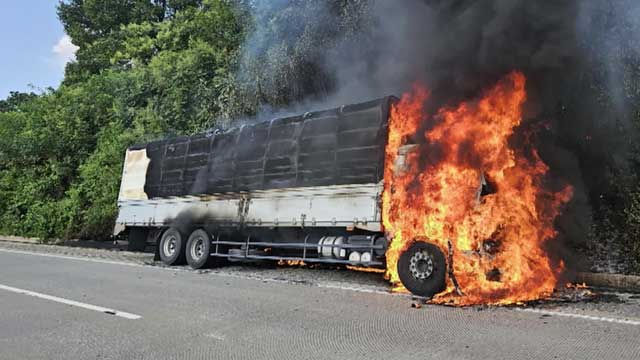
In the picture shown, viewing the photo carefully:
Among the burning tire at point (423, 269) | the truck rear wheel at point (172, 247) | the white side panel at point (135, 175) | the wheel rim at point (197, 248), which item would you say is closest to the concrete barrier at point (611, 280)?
the burning tire at point (423, 269)

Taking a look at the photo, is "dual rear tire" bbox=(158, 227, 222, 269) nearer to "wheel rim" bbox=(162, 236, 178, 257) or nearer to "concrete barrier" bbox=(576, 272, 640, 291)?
"wheel rim" bbox=(162, 236, 178, 257)

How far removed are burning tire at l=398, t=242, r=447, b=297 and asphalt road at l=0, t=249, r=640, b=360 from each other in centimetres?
31

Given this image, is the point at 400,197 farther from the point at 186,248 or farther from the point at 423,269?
the point at 186,248

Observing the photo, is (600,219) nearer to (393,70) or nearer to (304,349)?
(393,70)

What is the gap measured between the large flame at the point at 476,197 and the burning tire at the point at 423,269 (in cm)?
18

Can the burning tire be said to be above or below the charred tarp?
below

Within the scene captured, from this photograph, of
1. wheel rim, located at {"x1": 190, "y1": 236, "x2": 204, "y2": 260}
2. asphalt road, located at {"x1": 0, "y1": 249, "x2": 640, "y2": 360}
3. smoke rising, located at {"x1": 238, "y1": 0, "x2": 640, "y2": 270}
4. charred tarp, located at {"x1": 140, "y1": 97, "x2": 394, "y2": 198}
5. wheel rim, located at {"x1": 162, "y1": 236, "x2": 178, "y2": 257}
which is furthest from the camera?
wheel rim, located at {"x1": 162, "y1": 236, "x2": 178, "y2": 257}

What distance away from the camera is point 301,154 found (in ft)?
31.2

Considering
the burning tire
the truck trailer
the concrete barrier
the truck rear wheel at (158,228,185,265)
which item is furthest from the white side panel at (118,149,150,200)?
the concrete barrier

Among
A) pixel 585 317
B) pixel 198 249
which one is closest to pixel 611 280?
pixel 585 317

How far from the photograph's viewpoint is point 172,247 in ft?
39.2

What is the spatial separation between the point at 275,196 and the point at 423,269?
3.85 metres

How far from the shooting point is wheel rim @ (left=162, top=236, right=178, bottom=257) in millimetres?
11867

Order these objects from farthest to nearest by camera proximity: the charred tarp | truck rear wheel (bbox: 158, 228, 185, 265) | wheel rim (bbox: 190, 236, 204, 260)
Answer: truck rear wheel (bbox: 158, 228, 185, 265) → wheel rim (bbox: 190, 236, 204, 260) → the charred tarp
